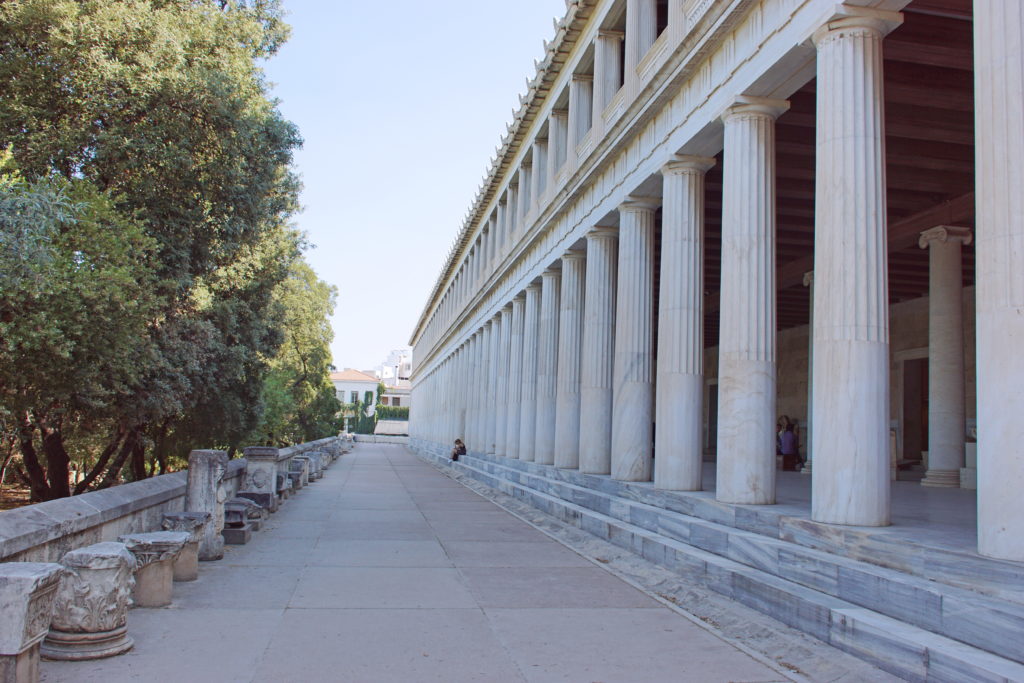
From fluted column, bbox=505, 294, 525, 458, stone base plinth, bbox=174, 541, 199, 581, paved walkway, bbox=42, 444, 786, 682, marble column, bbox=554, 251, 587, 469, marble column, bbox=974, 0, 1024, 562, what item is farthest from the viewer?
fluted column, bbox=505, 294, 525, 458

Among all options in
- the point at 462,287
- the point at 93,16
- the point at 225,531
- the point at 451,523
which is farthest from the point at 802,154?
the point at 462,287

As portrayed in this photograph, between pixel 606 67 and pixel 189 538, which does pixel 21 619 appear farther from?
pixel 606 67

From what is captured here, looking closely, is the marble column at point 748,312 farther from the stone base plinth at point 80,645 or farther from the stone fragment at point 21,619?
the stone fragment at point 21,619

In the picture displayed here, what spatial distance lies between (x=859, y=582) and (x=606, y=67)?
1321 centimetres

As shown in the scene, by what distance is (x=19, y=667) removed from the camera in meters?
4.52

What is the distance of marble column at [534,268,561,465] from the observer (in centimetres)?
2112

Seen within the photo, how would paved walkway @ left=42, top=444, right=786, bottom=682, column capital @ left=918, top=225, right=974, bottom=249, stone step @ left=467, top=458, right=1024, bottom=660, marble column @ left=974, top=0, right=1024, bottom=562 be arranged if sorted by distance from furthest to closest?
column capital @ left=918, top=225, right=974, bottom=249 < marble column @ left=974, top=0, right=1024, bottom=562 < paved walkway @ left=42, top=444, right=786, bottom=682 < stone step @ left=467, top=458, right=1024, bottom=660

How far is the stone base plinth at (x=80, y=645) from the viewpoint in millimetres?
5457

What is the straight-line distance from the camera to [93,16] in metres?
14.2

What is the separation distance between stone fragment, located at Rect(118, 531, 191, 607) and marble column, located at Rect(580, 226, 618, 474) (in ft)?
33.2

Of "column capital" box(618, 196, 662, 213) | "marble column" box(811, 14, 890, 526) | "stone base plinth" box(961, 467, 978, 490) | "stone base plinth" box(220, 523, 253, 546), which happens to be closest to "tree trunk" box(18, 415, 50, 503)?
"stone base plinth" box(220, 523, 253, 546)

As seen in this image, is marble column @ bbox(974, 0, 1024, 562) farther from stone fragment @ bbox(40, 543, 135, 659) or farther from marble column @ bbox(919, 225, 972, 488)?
marble column @ bbox(919, 225, 972, 488)

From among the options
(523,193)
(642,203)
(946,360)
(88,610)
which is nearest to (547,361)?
(523,193)

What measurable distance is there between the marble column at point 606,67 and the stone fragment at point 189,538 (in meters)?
11.5
